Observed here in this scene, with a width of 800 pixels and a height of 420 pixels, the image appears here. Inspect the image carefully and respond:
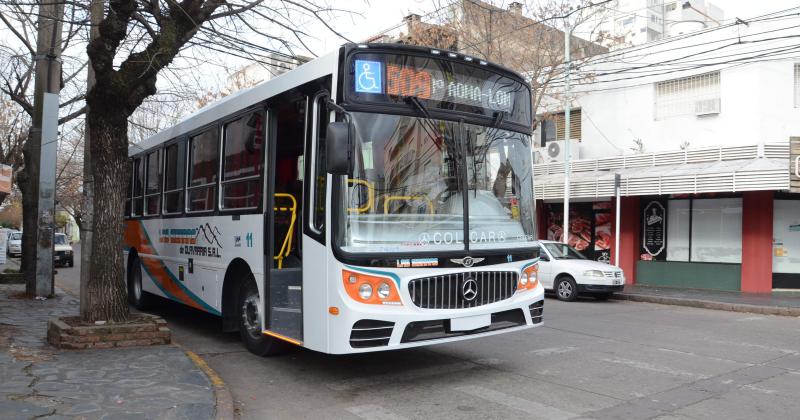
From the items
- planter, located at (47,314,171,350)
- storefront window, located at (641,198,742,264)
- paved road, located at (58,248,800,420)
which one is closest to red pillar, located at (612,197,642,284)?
storefront window, located at (641,198,742,264)

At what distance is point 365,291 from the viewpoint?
5.97 meters

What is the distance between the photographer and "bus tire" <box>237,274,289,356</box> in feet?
25.4

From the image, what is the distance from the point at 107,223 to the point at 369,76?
4553mm

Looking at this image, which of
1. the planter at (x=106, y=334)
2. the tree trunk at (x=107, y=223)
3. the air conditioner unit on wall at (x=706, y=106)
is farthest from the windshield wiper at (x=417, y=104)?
the air conditioner unit on wall at (x=706, y=106)

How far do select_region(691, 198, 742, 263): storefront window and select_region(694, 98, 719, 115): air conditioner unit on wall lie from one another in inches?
99.3

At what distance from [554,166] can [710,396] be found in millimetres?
16422

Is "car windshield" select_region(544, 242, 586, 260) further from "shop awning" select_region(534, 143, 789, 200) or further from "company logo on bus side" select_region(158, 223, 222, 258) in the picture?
"company logo on bus side" select_region(158, 223, 222, 258)

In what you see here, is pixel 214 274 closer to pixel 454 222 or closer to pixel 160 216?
pixel 160 216

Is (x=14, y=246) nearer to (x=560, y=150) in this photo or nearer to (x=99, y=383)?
(x=560, y=150)

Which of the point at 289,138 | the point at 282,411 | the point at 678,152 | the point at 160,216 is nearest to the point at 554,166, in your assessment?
the point at 678,152

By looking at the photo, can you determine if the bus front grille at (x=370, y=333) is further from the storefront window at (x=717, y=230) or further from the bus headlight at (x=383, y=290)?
the storefront window at (x=717, y=230)

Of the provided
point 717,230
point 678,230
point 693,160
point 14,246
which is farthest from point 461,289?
point 14,246

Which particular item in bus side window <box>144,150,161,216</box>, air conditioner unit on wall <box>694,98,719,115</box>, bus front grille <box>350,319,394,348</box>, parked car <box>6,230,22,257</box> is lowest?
parked car <box>6,230,22,257</box>

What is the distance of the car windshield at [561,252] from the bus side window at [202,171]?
33.1 ft
